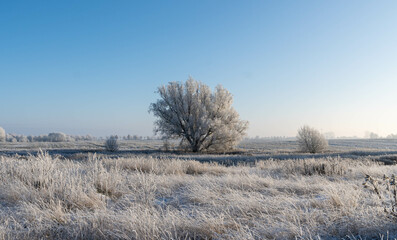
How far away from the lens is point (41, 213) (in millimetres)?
2943

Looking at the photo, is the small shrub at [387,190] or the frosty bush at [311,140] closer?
the small shrub at [387,190]

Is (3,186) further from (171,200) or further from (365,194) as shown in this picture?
(365,194)

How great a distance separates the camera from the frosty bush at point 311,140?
29.7 meters

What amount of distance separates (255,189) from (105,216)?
2766mm

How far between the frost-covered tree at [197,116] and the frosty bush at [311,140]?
310 inches

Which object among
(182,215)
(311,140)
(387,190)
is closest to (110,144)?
(311,140)

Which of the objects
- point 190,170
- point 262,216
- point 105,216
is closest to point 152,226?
point 105,216

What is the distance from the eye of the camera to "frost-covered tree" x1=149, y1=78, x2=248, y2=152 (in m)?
27.7

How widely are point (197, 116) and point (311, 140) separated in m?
14.9

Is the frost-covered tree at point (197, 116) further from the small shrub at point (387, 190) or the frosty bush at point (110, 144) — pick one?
the small shrub at point (387, 190)

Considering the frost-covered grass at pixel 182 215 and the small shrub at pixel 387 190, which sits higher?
the small shrub at pixel 387 190

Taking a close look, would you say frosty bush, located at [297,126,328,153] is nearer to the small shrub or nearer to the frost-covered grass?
the frost-covered grass

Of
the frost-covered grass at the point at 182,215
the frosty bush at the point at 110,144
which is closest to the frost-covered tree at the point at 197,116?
the frosty bush at the point at 110,144

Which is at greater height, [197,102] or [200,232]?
[197,102]
